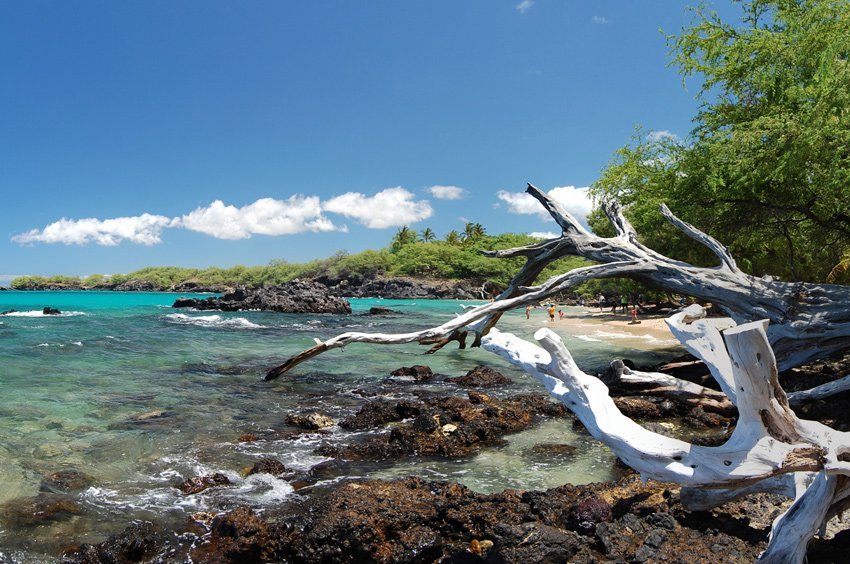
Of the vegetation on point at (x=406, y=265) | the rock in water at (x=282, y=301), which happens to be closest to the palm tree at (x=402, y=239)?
the vegetation on point at (x=406, y=265)

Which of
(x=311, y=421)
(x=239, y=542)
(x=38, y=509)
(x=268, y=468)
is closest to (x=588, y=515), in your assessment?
(x=239, y=542)

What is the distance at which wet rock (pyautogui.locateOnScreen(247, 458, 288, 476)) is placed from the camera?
7066 mm

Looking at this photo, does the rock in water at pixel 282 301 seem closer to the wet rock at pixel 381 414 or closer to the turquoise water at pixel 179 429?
the turquoise water at pixel 179 429

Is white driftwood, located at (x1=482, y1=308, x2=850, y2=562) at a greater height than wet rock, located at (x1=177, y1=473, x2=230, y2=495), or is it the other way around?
white driftwood, located at (x1=482, y1=308, x2=850, y2=562)

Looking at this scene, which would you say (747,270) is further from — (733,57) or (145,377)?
(145,377)

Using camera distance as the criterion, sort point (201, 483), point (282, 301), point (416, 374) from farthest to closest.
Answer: point (282, 301) → point (416, 374) → point (201, 483)

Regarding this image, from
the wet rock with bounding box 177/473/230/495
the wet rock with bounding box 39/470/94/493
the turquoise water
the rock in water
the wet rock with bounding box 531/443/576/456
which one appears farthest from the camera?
the rock in water

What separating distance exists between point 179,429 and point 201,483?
336 centimetres

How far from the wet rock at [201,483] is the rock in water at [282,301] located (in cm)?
4676

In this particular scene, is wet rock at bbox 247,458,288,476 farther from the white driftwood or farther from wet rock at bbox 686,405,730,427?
wet rock at bbox 686,405,730,427

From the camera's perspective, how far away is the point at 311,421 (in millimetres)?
9602

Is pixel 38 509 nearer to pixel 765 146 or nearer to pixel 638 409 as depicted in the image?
pixel 638 409

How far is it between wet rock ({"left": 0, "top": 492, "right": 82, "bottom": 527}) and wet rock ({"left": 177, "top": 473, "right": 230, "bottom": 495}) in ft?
3.61

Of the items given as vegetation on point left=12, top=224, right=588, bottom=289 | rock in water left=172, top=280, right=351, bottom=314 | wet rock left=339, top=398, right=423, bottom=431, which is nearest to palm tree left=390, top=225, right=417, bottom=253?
vegetation on point left=12, top=224, right=588, bottom=289
